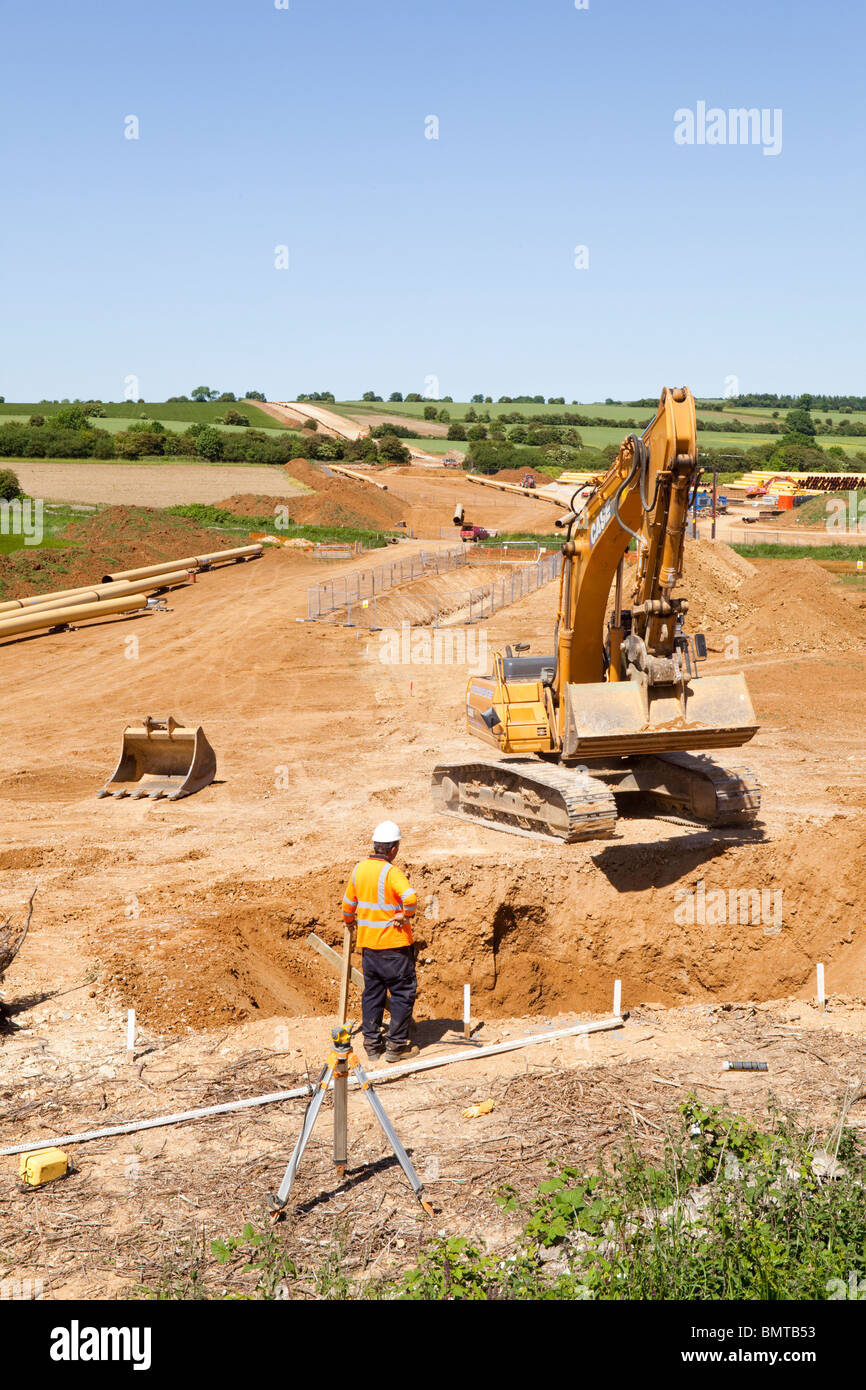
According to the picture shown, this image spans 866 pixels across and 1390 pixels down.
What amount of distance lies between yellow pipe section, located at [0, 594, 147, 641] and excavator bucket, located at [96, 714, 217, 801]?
13207 millimetres

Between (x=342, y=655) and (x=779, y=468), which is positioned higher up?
(x=779, y=468)

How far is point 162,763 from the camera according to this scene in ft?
56.9

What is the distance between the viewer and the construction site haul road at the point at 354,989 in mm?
6609

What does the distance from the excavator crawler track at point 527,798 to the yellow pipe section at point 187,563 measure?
22.3 metres

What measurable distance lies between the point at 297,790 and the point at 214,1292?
11337 mm

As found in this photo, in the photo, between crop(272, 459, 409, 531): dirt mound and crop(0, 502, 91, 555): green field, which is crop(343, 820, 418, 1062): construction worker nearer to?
crop(0, 502, 91, 555): green field

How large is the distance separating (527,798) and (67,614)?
20026 mm

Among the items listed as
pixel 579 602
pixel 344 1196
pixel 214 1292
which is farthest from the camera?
pixel 579 602

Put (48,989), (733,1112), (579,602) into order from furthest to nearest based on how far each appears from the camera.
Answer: (579,602), (48,989), (733,1112)

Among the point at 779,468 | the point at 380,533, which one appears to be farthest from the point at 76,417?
the point at 779,468

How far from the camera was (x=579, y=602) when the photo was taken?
41.6 ft

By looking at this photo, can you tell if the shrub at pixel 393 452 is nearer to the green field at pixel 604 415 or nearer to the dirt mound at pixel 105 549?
the green field at pixel 604 415

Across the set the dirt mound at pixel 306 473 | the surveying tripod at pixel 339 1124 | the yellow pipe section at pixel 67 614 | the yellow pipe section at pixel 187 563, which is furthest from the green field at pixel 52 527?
the surveying tripod at pixel 339 1124

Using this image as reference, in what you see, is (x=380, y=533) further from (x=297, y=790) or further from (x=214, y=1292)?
(x=214, y=1292)
